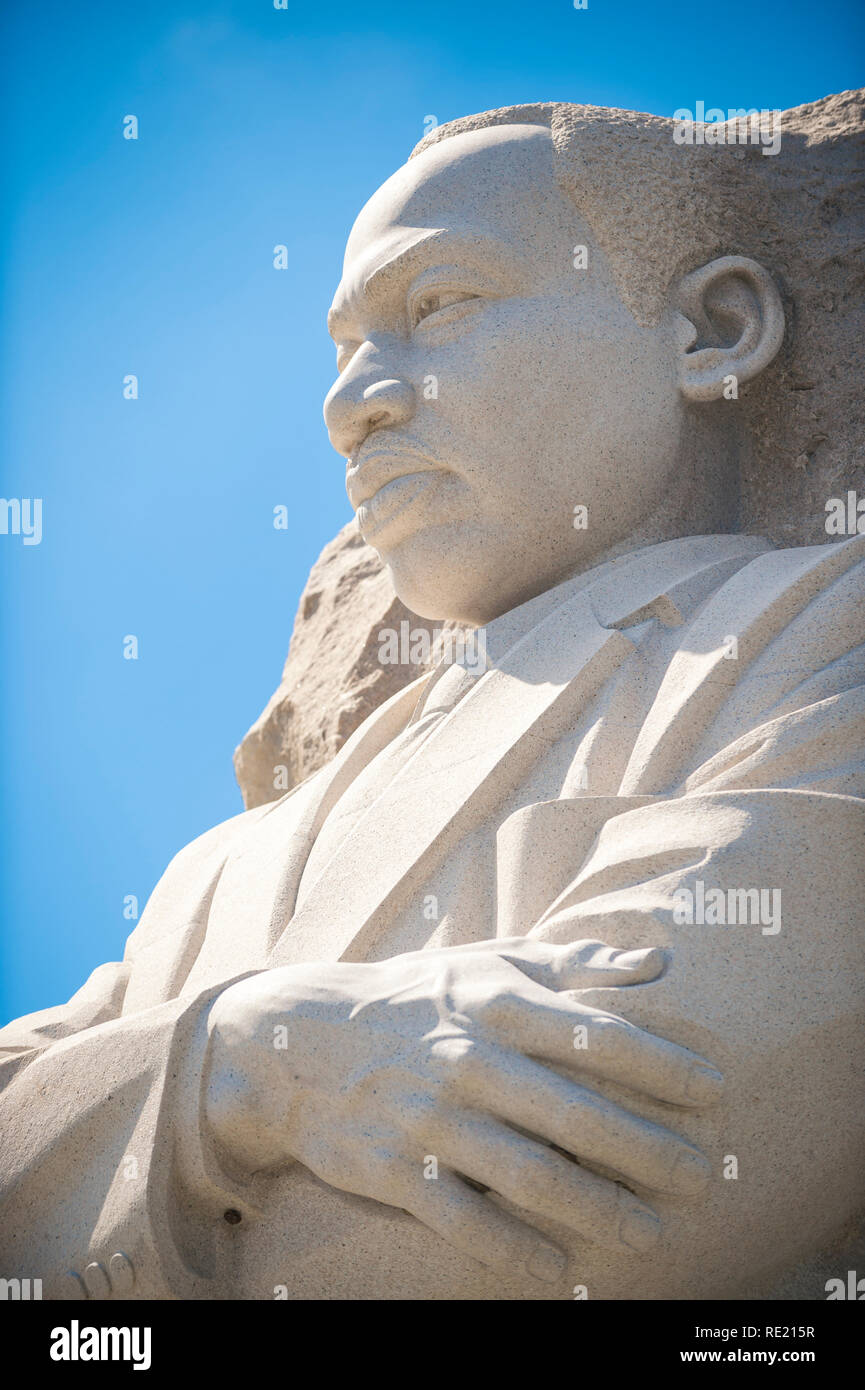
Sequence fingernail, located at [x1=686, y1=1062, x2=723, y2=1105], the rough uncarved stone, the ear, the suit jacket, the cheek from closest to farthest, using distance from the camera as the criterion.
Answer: fingernail, located at [x1=686, y1=1062, x2=723, y2=1105]
the suit jacket
the cheek
the ear
the rough uncarved stone

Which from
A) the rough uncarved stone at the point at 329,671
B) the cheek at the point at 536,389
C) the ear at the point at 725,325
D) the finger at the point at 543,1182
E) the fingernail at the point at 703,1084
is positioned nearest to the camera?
the finger at the point at 543,1182

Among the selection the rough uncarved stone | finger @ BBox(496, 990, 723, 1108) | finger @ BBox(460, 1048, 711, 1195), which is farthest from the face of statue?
finger @ BBox(460, 1048, 711, 1195)

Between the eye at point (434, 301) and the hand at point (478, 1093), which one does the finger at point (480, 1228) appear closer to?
the hand at point (478, 1093)

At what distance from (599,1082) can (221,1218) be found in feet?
2.94

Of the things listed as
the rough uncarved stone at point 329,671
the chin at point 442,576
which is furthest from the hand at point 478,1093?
the rough uncarved stone at point 329,671

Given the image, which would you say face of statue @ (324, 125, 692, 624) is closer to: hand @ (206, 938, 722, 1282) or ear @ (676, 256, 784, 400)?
ear @ (676, 256, 784, 400)

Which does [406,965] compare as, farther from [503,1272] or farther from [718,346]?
[718,346]

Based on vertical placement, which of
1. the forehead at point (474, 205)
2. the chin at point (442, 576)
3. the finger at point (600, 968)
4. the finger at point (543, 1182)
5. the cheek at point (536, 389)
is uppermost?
the forehead at point (474, 205)

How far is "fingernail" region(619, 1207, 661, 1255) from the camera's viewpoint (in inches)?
133

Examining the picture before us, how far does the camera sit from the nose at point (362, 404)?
16.8 ft

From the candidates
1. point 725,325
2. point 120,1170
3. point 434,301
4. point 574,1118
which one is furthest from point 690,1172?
point 725,325

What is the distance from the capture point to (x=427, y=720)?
4.91 metres

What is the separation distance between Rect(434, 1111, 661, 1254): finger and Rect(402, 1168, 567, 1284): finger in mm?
40

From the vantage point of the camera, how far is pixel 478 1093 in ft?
11.1
